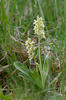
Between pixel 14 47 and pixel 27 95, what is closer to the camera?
pixel 27 95

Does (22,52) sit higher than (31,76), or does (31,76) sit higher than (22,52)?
(22,52)

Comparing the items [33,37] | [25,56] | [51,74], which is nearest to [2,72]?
[25,56]

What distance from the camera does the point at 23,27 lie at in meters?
2.23

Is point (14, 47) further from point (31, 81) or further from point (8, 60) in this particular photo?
point (31, 81)

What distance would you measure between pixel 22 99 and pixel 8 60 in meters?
0.65

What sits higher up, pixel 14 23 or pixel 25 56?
pixel 14 23

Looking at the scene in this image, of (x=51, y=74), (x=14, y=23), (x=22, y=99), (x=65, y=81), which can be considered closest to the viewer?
(x=22, y=99)

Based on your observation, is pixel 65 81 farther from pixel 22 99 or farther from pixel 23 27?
pixel 23 27

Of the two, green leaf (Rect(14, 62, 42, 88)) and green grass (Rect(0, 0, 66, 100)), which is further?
green leaf (Rect(14, 62, 42, 88))

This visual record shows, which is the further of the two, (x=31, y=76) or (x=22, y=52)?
(x=22, y=52)

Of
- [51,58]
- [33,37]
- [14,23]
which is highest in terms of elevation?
[14,23]

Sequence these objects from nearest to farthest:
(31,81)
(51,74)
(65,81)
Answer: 1. (65,81)
2. (31,81)
3. (51,74)

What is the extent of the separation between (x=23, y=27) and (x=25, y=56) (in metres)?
0.48

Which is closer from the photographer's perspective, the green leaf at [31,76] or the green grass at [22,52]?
the green grass at [22,52]
